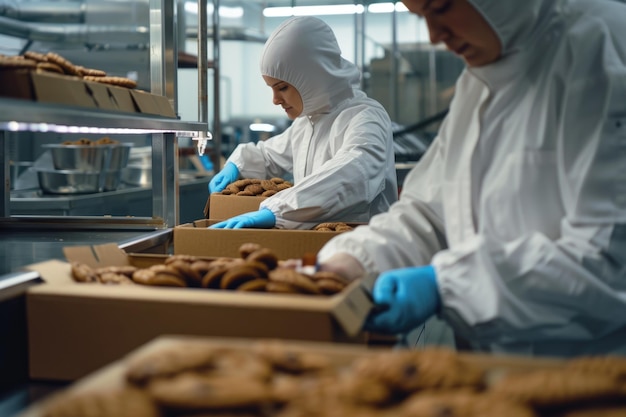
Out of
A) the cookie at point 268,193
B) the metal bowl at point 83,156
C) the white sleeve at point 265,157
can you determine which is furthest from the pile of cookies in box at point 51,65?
the metal bowl at point 83,156

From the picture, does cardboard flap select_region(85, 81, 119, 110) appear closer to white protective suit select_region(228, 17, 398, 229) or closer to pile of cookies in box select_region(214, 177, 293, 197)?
white protective suit select_region(228, 17, 398, 229)

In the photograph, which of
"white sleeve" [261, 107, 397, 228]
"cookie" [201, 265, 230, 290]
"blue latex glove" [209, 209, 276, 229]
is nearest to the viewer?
"cookie" [201, 265, 230, 290]

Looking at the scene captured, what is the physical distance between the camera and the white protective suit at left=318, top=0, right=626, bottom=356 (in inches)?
52.3

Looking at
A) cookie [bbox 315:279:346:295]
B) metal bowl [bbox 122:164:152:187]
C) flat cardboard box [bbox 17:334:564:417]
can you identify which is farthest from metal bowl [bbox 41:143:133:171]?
flat cardboard box [bbox 17:334:564:417]

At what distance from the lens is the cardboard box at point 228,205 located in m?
2.77

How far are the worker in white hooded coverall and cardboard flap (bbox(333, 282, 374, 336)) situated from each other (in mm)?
1035

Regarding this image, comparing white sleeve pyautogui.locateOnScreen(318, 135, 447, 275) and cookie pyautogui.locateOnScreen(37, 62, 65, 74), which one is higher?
cookie pyautogui.locateOnScreen(37, 62, 65, 74)

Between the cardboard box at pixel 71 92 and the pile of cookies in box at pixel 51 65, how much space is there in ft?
0.07

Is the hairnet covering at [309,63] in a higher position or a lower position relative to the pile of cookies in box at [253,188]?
higher

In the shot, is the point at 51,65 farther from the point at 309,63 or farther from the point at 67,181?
the point at 67,181

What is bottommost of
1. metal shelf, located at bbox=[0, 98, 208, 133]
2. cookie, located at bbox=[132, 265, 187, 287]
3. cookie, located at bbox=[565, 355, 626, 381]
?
cookie, located at bbox=[132, 265, 187, 287]

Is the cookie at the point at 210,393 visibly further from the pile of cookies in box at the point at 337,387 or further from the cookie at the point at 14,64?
the cookie at the point at 14,64

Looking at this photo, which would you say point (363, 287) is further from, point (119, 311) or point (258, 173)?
point (258, 173)

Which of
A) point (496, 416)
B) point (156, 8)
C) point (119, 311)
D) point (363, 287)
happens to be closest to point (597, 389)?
point (496, 416)
